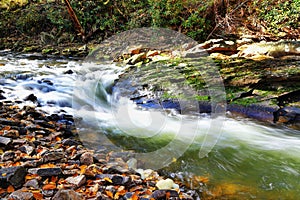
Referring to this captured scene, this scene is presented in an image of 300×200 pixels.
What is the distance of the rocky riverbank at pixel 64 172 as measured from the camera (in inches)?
86.8

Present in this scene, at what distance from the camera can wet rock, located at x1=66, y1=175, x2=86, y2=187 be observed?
2.36 m

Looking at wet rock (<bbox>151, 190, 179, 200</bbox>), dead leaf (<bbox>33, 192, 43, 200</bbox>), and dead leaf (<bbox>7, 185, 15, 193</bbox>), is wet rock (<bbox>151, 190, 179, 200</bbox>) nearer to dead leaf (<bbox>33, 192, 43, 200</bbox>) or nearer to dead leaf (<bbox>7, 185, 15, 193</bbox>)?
dead leaf (<bbox>33, 192, 43, 200</bbox>)

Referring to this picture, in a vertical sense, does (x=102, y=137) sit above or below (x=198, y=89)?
below

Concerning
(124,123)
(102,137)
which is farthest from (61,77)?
(102,137)

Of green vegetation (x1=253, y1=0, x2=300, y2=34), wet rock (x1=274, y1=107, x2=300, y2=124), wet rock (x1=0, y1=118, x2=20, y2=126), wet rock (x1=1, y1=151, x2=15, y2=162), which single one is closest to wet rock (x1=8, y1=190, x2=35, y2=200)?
wet rock (x1=1, y1=151, x2=15, y2=162)

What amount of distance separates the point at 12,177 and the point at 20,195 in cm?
27

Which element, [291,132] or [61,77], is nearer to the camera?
[291,132]

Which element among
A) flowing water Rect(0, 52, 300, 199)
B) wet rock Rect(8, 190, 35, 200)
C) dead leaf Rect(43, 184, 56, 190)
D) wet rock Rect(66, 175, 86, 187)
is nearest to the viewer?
wet rock Rect(8, 190, 35, 200)

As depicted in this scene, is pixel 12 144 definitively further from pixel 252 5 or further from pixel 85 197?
pixel 252 5

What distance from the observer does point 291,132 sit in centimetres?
421

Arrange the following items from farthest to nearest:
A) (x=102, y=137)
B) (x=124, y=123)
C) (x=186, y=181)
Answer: (x=124, y=123), (x=102, y=137), (x=186, y=181)

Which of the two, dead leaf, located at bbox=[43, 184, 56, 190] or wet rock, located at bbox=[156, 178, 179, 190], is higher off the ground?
dead leaf, located at bbox=[43, 184, 56, 190]

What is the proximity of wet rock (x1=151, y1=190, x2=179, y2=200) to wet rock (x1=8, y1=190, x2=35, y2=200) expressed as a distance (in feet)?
3.58

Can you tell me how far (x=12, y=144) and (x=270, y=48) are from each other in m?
6.55
